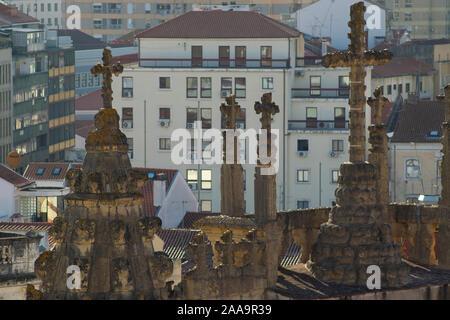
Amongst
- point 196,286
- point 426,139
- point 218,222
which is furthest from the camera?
point 426,139

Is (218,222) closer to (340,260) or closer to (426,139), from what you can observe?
(340,260)

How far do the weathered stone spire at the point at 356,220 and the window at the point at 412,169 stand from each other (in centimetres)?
11511

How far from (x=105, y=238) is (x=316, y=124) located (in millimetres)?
132853

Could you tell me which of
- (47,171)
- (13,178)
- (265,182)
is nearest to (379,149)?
(265,182)

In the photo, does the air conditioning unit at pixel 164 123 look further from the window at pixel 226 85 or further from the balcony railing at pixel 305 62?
the balcony railing at pixel 305 62

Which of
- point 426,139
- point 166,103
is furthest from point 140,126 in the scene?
point 426,139

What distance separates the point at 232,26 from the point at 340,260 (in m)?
128

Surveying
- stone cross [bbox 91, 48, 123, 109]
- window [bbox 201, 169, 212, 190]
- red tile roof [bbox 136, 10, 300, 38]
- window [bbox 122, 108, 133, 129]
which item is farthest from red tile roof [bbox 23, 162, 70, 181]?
stone cross [bbox 91, 48, 123, 109]

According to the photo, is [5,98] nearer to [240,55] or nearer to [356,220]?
[240,55]

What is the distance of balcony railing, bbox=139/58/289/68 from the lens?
16825 cm

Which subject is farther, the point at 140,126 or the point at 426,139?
the point at 140,126

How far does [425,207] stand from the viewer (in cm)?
4834

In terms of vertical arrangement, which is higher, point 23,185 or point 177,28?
point 177,28

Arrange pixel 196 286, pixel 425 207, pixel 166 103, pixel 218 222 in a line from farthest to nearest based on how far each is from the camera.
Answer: pixel 166 103 → pixel 425 207 → pixel 218 222 → pixel 196 286
